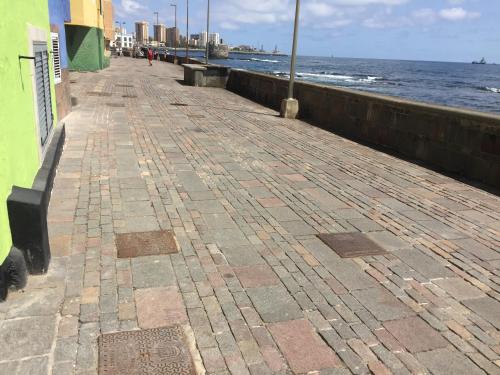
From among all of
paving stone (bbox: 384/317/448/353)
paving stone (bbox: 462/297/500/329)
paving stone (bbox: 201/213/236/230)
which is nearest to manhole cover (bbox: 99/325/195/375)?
paving stone (bbox: 384/317/448/353)

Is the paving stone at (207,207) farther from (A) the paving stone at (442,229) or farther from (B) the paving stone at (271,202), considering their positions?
(A) the paving stone at (442,229)

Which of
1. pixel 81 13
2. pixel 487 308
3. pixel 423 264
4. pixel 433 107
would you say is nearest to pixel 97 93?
pixel 81 13

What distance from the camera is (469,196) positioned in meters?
7.10

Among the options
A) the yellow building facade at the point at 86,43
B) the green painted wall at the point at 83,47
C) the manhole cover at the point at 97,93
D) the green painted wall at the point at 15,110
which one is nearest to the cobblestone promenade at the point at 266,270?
the green painted wall at the point at 15,110

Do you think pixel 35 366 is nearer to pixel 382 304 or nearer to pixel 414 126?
pixel 382 304

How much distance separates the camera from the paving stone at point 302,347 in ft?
10.1

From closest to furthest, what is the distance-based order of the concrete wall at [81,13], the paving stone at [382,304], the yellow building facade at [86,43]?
1. the paving stone at [382,304]
2. the concrete wall at [81,13]
3. the yellow building facade at [86,43]

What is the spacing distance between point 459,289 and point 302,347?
1898 millimetres

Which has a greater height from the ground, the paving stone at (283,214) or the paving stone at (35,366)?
the paving stone at (35,366)

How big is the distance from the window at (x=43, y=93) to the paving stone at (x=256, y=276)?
12.5ft

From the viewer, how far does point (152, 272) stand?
13.7 feet

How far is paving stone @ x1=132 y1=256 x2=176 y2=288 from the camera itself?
3980 mm

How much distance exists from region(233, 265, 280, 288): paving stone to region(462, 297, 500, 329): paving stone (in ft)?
5.72

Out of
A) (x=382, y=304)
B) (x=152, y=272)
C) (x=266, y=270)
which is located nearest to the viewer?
(x=382, y=304)
